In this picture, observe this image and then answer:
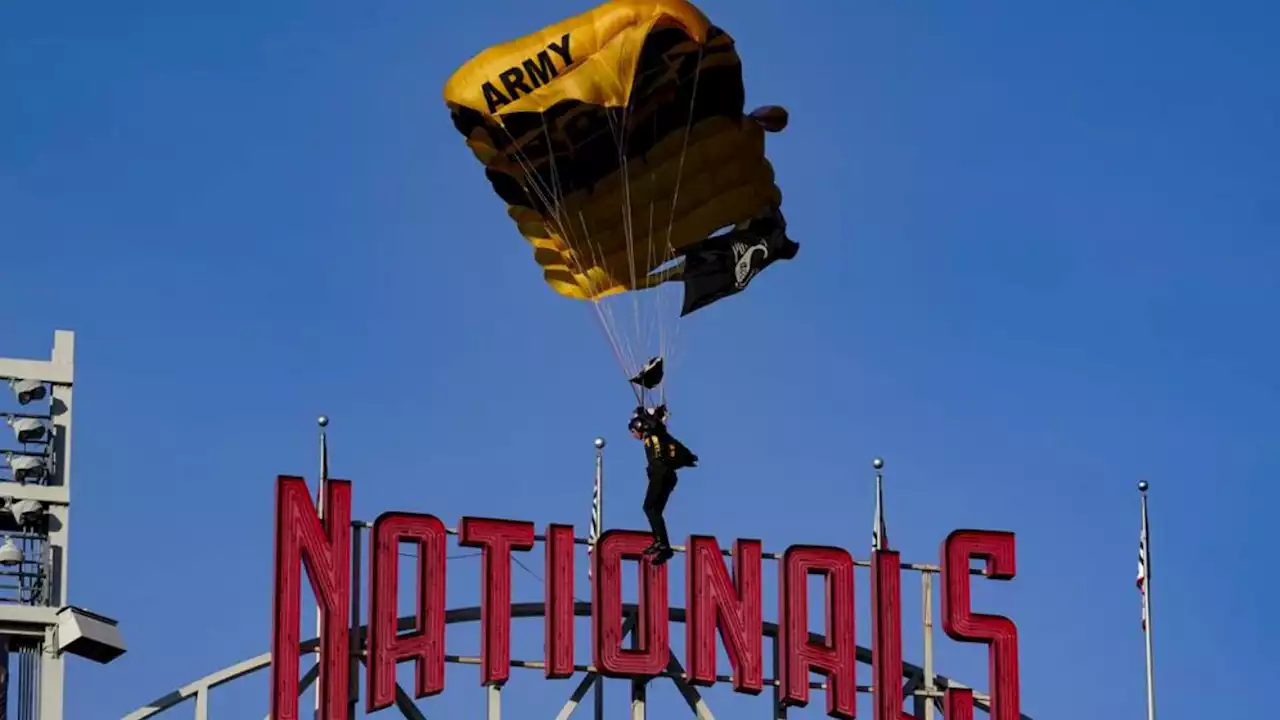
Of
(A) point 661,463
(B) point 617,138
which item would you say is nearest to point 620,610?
(A) point 661,463

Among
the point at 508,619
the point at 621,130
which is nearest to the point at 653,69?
the point at 621,130

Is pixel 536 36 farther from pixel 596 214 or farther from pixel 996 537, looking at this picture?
pixel 996 537

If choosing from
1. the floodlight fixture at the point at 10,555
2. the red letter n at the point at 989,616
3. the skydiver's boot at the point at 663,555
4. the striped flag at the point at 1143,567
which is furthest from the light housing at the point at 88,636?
the striped flag at the point at 1143,567

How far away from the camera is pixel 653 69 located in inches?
3305

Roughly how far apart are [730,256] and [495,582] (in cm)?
Result: 715

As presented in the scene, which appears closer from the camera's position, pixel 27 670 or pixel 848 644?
pixel 27 670

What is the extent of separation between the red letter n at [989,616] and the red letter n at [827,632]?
5.92 feet

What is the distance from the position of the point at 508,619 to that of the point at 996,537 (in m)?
9.32

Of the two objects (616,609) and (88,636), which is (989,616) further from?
(88,636)

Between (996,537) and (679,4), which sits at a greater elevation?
(679,4)

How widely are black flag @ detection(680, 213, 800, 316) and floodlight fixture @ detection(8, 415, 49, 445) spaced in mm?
11728

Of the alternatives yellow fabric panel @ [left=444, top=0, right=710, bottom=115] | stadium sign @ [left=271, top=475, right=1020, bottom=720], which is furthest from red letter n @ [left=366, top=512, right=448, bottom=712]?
yellow fabric panel @ [left=444, top=0, right=710, bottom=115]

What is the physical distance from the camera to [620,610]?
85.9 m

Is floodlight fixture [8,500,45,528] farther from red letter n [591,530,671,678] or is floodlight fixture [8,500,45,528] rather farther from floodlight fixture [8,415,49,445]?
red letter n [591,530,671,678]
